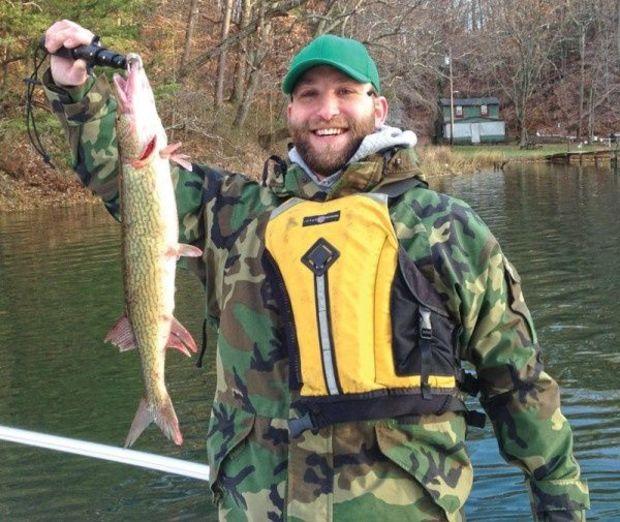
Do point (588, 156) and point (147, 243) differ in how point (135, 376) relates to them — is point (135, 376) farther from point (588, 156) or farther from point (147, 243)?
point (588, 156)

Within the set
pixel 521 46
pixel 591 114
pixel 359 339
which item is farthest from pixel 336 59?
pixel 521 46

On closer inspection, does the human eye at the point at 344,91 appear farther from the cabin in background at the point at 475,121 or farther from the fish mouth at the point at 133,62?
the cabin in background at the point at 475,121

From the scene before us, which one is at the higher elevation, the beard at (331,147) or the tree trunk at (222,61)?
the tree trunk at (222,61)

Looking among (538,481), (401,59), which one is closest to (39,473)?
(538,481)

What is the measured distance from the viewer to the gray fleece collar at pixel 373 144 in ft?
9.18

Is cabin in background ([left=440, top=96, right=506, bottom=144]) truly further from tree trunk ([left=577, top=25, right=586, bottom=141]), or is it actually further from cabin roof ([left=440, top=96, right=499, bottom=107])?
tree trunk ([left=577, top=25, right=586, bottom=141])

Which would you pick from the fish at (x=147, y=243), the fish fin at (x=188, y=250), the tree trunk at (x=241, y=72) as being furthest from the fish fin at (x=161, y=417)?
the tree trunk at (x=241, y=72)

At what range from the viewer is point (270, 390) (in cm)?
275

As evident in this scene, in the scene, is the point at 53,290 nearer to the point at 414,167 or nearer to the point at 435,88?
the point at 414,167

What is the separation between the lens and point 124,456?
409 cm

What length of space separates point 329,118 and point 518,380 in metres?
0.98

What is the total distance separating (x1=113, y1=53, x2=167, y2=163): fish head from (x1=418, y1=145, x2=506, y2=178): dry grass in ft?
125

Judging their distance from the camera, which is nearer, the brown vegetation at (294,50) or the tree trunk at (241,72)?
the brown vegetation at (294,50)

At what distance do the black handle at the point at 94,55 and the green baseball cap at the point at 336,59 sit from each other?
0.55 meters
